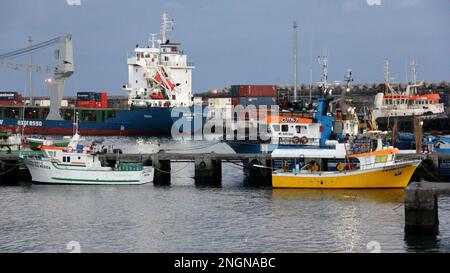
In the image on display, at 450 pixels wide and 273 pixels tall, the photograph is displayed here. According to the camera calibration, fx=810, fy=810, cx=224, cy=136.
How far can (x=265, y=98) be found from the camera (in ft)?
331

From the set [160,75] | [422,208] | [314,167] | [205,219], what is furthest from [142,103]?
[422,208]

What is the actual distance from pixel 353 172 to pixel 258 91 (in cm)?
6392

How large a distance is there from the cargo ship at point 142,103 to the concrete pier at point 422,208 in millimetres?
69416

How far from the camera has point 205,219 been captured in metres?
32.8

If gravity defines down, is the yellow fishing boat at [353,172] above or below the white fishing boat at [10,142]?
below

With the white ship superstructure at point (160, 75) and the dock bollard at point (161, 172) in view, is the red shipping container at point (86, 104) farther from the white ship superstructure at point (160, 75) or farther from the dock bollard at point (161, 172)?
the dock bollard at point (161, 172)

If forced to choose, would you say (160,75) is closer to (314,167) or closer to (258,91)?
(258,91)

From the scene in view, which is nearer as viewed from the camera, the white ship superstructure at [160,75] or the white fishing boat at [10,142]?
the white fishing boat at [10,142]

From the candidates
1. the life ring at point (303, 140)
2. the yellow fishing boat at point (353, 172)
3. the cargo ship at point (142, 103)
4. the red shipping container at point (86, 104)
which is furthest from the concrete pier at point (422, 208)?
the red shipping container at point (86, 104)

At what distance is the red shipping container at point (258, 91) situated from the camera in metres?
102

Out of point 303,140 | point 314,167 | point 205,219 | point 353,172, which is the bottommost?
point 205,219

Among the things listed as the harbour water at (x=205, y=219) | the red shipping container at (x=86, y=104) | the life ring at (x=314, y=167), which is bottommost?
the harbour water at (x=205, y=219)

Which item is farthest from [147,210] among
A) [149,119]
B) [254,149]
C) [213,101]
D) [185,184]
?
[213,101]

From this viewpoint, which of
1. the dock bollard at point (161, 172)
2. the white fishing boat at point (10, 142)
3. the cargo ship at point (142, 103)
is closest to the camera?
the dock bollard at point (161, 172)
